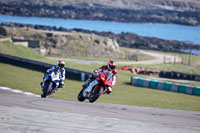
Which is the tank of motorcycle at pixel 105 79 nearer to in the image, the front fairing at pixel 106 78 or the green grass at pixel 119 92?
the front fairing at pixel 106 78

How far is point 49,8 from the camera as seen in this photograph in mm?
172500

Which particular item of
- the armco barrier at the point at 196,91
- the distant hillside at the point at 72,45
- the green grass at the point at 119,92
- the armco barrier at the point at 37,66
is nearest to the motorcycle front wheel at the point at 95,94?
the green grass at the point at 119,92

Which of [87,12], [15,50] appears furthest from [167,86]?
[87,12]

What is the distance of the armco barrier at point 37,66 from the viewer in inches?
1030

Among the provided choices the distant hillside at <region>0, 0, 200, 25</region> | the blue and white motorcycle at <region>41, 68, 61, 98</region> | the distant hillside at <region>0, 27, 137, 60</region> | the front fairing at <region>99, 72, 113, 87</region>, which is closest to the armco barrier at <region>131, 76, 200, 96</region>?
the blue and white motorcycle at <region>41, 68, 61, 98</region>

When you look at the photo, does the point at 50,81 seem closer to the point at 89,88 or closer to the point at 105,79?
the point at 89,88

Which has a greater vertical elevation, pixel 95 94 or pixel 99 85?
pixel 99 85

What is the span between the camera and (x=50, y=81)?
600 inches

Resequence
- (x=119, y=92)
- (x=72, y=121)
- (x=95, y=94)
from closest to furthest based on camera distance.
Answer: (x=72, y=121) < (x=95, y=94) < (x=119, y=92)

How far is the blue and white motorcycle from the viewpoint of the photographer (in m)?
15.2

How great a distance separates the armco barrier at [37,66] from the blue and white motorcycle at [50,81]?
10228mm

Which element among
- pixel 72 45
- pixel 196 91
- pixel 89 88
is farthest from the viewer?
pixel 72 45

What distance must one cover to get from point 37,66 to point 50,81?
13310mm

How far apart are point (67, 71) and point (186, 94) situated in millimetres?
8755
